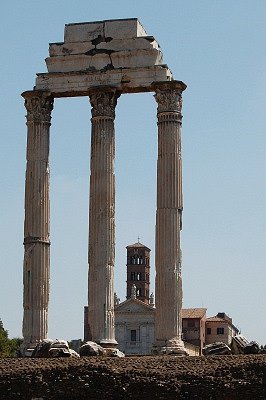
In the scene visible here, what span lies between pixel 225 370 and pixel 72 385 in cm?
229

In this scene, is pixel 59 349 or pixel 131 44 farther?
pixel 131 44

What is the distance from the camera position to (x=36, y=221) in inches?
1356

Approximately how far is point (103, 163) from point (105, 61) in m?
3.35

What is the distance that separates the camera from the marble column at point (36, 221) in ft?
111

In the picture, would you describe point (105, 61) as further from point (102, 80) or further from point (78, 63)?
point (78, 63)

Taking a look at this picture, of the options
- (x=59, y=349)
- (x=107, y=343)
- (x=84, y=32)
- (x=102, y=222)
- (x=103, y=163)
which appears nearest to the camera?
(x=59, y=349)

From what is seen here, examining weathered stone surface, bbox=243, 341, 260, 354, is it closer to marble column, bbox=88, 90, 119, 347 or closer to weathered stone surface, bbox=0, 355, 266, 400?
weathered stone surface, bbox=0, 355, 266, 400

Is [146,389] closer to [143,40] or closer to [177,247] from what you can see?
[177,247]

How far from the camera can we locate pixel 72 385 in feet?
54.5

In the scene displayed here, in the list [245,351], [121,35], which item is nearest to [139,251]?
[121,35]

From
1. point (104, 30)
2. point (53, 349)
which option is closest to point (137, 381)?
point (53, 349)

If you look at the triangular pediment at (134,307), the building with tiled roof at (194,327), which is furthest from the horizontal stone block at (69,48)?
the building with tiled roof at (194,327)

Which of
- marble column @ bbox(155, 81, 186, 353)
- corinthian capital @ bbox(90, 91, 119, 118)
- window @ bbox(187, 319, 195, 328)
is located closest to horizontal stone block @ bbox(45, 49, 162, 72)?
corinthian capital @ bbox(90, 91, 119, 118)

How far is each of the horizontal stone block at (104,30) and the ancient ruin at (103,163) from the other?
3 cm
